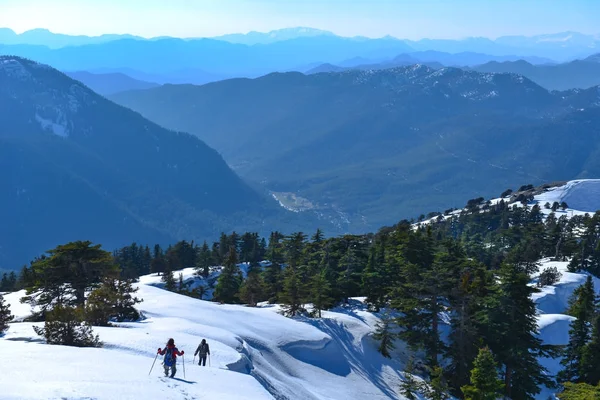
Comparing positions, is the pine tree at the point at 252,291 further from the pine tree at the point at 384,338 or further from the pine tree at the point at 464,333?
the pine tree at the point at 464,333

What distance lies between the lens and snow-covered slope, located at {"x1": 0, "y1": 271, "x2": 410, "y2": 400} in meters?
20.1

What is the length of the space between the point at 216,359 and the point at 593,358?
93.2 ft

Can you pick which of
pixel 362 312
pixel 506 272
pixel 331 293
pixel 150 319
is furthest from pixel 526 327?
pixel 150 319

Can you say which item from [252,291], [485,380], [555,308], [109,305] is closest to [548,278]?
[555,308]

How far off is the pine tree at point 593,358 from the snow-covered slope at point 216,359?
13372 mm

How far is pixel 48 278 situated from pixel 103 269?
4.02 meters

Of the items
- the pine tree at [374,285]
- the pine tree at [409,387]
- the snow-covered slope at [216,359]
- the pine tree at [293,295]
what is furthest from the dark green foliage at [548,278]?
the pine tree at [409,387]

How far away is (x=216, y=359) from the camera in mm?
27359

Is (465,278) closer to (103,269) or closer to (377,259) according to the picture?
(377,259)

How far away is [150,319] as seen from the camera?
37375mm

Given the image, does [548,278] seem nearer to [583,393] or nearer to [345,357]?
A: [345,357]

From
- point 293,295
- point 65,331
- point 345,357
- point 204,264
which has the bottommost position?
point 204,264

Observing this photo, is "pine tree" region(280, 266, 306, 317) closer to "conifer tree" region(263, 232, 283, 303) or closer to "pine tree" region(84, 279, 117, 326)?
"conifer tree" region(263, 232, 283, 303)

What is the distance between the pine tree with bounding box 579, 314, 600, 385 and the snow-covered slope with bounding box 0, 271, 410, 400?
43.9 feet
